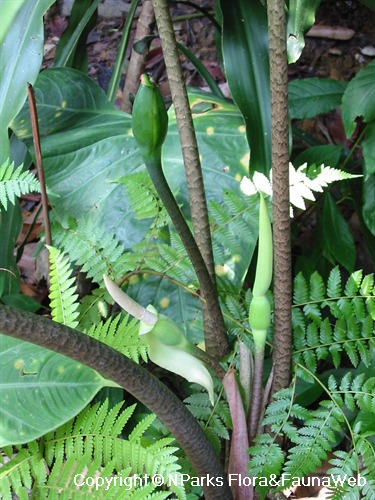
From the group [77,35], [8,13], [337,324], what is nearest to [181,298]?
[337,324]

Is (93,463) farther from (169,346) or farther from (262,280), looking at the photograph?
(262,280)

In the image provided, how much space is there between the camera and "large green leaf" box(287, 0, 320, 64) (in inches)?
32.3

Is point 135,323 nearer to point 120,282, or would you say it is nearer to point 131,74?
point 120,282

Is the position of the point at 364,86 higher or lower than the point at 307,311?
higher

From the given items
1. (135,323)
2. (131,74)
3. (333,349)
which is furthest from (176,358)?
(131,74)

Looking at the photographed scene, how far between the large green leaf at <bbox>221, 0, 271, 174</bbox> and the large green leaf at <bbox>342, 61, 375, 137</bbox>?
136 millimetres

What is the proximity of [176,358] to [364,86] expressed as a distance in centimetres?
54

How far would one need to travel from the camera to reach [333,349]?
2.42 feet

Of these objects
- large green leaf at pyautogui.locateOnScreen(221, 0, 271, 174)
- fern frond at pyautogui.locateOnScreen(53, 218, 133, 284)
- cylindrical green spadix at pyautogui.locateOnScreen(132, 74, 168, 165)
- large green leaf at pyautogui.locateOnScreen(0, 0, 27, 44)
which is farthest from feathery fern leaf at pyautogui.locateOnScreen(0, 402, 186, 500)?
large green leaf at pyautogui.locateOnScreen(0, 0, 27, 44)

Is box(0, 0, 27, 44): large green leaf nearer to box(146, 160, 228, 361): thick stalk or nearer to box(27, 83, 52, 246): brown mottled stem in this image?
box(27, 83, 52, 246): brown mottled stem

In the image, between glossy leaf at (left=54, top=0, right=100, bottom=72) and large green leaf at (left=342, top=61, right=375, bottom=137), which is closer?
large green leaf at (left=342, top=61, right=375, bottom=137)

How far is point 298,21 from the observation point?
2.73 ft

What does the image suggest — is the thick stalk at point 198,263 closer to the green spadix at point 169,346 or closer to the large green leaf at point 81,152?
the green spadix at point 169,346

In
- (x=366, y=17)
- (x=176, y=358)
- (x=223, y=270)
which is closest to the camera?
(x=176, y=358)
